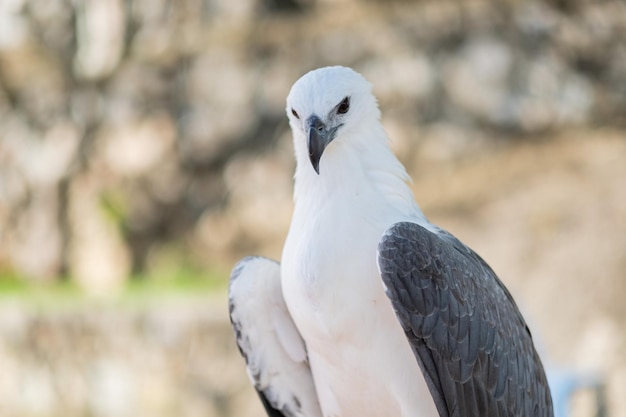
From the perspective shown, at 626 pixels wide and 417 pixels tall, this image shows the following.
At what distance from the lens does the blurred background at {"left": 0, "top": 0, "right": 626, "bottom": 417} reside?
34.1 feet

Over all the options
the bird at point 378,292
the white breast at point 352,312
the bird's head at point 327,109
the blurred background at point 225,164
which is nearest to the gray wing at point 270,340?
the bird at point 378,292

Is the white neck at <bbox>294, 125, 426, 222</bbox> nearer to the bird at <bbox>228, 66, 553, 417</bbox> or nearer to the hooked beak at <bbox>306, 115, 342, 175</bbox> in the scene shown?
the bird at <bbox>228, 66, 553, 417</bbox>

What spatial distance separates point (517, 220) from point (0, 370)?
5908 millimetres

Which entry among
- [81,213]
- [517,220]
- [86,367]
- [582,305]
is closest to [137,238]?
[81,213]

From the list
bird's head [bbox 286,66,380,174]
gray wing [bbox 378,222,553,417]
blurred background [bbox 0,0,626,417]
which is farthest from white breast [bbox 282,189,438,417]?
blurred background [bbox 0,0,626,417]

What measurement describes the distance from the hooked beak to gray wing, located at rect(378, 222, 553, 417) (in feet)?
1.17

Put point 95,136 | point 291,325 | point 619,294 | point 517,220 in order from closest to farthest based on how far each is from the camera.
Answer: point 291,325 → point 619,294 → point 517,220 → point 95,136

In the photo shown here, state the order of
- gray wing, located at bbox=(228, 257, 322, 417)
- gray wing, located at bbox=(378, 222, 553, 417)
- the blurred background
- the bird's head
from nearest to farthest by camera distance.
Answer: gray wing, located at bbox=(378, 222, 553, 417)
the bird's head
gray wing, located at bbox=(228, 257, 322, 417)
the blurred background

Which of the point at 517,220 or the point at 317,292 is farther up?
the point at 517,220

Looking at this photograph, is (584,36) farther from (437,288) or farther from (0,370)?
(437,288)

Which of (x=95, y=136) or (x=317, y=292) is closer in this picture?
(x=317, y=292)

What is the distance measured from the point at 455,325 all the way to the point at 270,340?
2.73ft

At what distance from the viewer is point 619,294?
943cm

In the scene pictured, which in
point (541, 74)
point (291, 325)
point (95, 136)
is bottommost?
point (291, 325)
